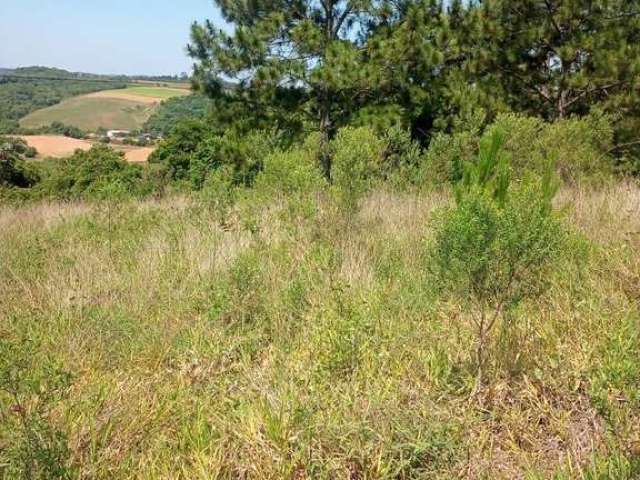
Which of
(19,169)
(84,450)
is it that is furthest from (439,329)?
(19,169)

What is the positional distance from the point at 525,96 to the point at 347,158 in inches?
373

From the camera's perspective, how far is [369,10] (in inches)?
440

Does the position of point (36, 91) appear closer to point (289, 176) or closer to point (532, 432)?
point (289, 176)

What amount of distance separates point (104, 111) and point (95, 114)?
127cm

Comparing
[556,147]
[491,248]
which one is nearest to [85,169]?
[556,147]

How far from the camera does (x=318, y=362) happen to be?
2279 mm

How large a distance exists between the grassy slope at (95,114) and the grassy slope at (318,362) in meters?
63.1

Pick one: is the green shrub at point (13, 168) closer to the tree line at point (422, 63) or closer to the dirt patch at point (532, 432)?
the tree line at point (422, 63)

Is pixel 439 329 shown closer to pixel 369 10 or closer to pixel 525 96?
pixel 369 10

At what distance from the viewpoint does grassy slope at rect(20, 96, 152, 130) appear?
63.3 metres

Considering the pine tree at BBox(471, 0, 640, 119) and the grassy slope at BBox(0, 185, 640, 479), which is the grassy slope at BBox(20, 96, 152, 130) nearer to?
the pine tree at BBox(471, 0, 640, 119)

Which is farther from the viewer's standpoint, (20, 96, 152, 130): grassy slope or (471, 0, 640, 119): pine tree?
(20, 96, 152, 130): grassy slope

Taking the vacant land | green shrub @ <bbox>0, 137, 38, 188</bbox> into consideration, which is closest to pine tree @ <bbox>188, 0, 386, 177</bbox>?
green shrub @ <bbox>0, 137, 38, 188</bbox>

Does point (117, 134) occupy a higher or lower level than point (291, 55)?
lower
